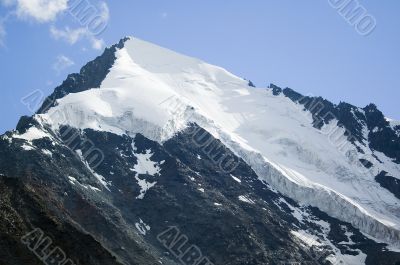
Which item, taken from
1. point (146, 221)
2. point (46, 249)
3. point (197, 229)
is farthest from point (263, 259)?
point (46, 249)

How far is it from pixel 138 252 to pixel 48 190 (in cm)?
2971

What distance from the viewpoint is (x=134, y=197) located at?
7082 inches

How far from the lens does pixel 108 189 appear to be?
586ft

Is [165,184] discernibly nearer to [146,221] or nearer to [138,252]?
[146,221]

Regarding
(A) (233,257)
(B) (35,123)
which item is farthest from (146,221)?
(B) (35,123)

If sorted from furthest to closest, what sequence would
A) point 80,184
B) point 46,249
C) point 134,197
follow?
point 134,197
point 80,184
point 46,249

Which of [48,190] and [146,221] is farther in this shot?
[146,221]

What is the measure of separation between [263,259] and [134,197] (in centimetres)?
4446

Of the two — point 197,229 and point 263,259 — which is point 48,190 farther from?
point 263,259

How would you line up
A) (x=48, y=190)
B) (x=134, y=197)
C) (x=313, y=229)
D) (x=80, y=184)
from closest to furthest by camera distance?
(x=48, y=190) → (x=80, y=184) → (x=134, y=197) → (x=313, y=229)

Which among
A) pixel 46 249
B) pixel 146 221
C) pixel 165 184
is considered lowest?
pixel 46 249

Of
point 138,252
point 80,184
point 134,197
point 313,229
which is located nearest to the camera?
point 138,252

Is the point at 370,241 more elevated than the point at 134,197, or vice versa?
the point at 370,241

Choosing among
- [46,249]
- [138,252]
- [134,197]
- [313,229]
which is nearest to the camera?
[46,249]
